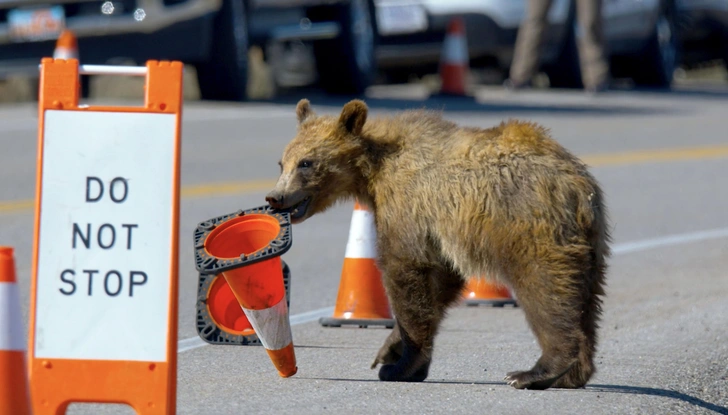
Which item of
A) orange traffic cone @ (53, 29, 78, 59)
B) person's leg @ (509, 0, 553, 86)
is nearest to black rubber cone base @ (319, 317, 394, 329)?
orange traffic cone @ (53, 29, 78, 59)

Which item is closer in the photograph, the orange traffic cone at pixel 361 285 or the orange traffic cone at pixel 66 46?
the orange traffic cone at pixel 361 285

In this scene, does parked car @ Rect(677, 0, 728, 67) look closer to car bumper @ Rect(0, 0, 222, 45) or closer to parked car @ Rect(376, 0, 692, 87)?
parked car @ Rect(376, 0, 692, 87)

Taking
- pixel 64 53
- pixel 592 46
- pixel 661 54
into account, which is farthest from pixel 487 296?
pixel 661 54

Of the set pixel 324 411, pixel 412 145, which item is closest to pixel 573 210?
pixel 412 145

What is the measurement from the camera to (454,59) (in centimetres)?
1691

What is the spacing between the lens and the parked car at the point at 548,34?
55.8 ft

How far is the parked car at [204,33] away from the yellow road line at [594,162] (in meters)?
2.72

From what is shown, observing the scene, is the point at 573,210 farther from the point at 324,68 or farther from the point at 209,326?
the point at 324,68

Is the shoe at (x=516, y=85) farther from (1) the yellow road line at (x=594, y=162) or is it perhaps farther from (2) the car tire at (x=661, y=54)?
(1) the yellow road line at (x=594, y=162)

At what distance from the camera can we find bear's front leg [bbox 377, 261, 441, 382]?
5.22 m

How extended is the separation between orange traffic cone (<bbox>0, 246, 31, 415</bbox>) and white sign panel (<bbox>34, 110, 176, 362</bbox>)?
5.3 inches

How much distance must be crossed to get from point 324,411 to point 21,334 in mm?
1213

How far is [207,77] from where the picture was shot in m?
15.4

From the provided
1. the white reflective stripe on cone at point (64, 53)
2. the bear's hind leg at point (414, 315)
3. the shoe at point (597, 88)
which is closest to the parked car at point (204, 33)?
the white reflective stripe on cone at point (64, 53)
